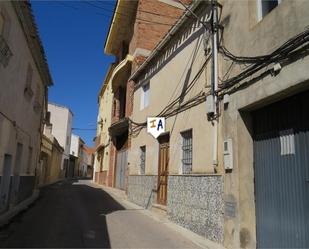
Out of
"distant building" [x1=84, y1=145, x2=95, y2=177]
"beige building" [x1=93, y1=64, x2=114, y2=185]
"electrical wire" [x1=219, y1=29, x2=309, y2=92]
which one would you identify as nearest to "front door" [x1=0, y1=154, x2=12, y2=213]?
"electrical wire" [x1=219, y1=29, x2=309, y2=92]

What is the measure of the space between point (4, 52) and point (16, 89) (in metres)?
2.10

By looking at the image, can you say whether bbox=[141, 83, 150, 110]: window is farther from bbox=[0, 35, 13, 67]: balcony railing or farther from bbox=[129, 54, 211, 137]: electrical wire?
bbox=[0, 35, 13, 67]: balcony railing

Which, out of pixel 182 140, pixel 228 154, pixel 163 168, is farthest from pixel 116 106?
pixel 228 154

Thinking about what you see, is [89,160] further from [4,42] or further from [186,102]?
[4,42]

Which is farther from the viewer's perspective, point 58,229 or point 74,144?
point 74,144

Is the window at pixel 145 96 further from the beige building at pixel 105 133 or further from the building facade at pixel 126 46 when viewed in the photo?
the beige building at pixel 105 133

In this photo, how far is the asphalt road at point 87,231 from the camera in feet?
23.0

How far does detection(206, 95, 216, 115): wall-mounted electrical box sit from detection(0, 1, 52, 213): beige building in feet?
16.3

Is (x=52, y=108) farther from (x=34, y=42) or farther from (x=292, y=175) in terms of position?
(x=292, y=175)

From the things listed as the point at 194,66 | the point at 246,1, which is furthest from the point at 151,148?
the point at 246,1

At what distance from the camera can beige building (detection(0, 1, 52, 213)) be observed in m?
8.62

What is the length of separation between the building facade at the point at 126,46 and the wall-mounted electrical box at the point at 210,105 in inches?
368

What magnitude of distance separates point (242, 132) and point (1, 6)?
19.9 feet

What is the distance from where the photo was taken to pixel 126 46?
930 inches
